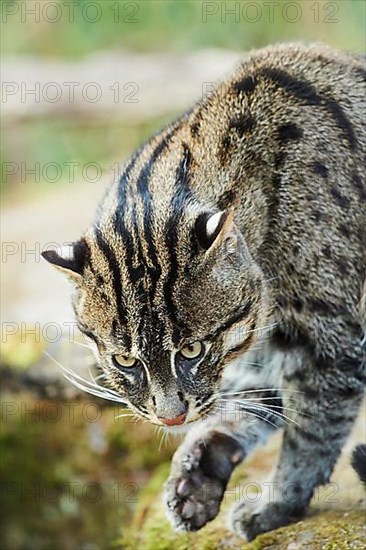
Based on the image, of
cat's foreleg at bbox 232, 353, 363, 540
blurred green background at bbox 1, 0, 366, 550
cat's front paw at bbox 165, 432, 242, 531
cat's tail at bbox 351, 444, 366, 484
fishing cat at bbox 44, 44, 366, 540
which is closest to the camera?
fishing cat at bbox 44, 44, 366, 540

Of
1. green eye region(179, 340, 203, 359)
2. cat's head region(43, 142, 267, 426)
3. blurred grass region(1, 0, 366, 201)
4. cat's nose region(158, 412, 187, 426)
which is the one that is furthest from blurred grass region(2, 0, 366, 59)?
cat's nose region(158, 412, 187, 426)

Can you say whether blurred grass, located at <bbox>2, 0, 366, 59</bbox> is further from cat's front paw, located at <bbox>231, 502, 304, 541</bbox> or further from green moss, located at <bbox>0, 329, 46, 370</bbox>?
cat's front paw, located at <bbox>231, 502, 304, 541</bbox>

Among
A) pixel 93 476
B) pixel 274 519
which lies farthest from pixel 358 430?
pixel 93 476

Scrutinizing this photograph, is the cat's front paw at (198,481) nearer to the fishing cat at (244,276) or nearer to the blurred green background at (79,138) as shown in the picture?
the fishing cat at (244,276)

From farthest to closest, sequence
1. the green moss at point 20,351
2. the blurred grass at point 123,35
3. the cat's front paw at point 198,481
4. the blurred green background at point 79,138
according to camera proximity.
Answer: the blurred grass at point 123,35 < the blurred green background at point 79,138 < the green moss at point 20,351 < the cat's front paw at point 198,481

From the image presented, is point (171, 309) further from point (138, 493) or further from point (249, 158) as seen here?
point (138, 493)

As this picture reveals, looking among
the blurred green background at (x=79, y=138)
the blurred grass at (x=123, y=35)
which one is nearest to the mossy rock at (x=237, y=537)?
the blurred green background at (x=79, y=138)
